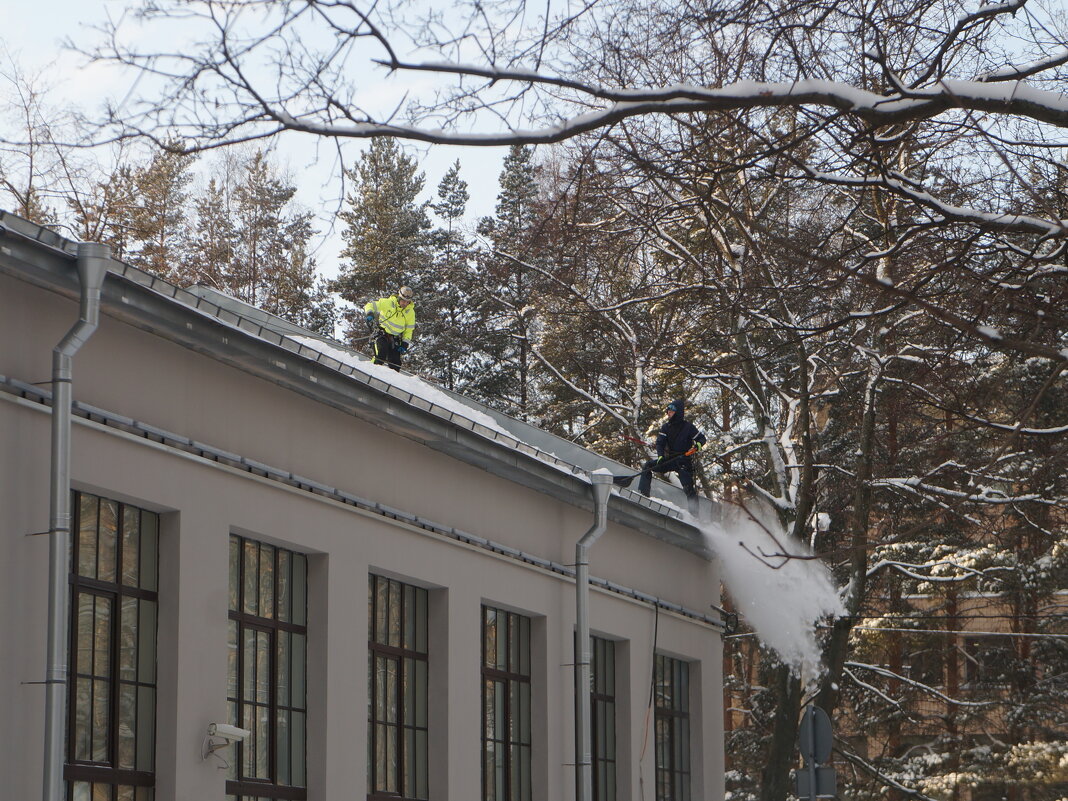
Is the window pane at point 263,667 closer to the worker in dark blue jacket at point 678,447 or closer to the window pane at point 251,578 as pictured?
the window pane at point 251,578

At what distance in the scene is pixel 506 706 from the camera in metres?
16.5

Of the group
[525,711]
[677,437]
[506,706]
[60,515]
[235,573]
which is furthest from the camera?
[677,437]

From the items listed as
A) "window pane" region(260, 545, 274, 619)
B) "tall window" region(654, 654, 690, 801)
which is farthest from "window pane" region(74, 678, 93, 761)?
"tall window" region(654, 654, 690, 801)

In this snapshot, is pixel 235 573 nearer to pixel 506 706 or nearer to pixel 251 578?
pixel 251 578

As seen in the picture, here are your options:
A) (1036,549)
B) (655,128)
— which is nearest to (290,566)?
(655,128)

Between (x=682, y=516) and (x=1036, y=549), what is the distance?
16002mm

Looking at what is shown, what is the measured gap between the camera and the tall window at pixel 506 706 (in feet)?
52.9

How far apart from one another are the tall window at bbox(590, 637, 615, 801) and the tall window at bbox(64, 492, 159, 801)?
25.4 ft

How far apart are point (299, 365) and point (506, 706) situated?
555 centimetres

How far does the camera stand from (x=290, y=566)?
520 inches

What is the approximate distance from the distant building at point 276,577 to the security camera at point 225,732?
8cm

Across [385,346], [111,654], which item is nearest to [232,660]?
[111,654]

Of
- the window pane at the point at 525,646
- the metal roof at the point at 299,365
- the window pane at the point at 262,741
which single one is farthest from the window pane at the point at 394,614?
the window pane at the point at 525,646

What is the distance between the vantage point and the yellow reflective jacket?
2538cm
